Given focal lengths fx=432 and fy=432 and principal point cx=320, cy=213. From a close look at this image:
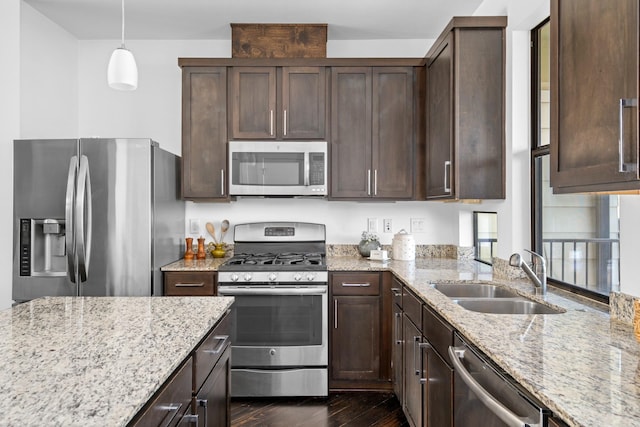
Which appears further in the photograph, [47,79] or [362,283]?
[47,79]

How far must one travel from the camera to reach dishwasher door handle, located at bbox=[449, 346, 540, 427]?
1062 millimetres

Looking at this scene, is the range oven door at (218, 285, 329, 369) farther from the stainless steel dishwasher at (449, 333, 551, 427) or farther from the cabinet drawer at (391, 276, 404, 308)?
the stainless steel dishwasher at (449, 333, 551, 427)

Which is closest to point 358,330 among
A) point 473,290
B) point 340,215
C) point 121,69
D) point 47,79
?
point 473,290

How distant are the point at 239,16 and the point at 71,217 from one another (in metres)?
1.83

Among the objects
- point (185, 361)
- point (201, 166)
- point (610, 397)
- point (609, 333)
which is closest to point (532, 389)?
point (610, 397)

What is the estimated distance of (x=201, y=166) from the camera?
3.23 metres

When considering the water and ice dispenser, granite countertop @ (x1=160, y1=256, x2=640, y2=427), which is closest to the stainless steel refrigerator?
the water and ice dispenser

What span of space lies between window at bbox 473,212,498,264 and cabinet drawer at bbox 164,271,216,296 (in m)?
2.02

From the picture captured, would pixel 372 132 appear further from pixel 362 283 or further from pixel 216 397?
pixel 216 397

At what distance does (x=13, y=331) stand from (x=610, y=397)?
1.68 metres

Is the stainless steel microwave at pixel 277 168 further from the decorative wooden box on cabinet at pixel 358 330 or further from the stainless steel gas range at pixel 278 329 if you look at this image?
the decorative wooden box on cabinet at pixel 358 330

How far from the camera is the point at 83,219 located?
269cm

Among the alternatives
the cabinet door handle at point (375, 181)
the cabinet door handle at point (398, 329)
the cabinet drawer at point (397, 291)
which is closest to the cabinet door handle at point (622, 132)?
the cabinet drawer at point (397, 291)

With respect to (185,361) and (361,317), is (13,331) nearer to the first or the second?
(185,361)
